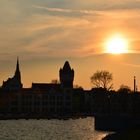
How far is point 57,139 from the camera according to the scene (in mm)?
106750

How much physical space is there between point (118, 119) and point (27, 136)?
2041 centimetres

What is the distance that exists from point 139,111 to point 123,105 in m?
47.8

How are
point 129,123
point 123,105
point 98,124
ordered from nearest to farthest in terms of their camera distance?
1. point 129,123
2. point 98,124
3. point 123,105

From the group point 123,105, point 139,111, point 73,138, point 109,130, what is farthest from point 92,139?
point 123,105

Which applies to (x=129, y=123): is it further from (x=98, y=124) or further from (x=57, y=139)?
(x=57, y=139)

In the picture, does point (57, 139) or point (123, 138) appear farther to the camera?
point (57, 139)

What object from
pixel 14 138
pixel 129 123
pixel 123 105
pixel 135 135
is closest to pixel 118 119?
pixel 129 123

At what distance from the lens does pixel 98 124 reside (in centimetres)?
13162

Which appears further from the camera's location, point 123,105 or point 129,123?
point 123,105

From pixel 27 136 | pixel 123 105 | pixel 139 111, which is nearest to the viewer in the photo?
pixel 27 136

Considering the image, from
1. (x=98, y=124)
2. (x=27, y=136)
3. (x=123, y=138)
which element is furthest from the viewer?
(x=98, y=124)

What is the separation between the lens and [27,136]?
370 feet

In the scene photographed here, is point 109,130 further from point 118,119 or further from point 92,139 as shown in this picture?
point 92,139

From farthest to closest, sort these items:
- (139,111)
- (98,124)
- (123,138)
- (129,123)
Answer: (139,111)
(98,124)
(129,123)
(123,138)
